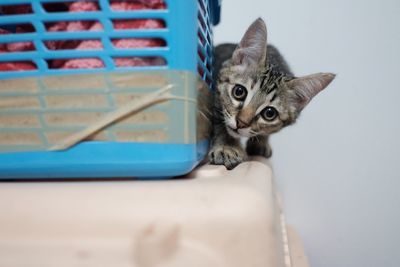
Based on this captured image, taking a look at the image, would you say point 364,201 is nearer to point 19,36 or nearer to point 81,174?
point 81,174

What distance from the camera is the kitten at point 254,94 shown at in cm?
77

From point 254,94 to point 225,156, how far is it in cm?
21

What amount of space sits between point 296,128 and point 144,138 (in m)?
0.84

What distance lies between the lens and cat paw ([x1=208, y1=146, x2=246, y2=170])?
657 millimetres

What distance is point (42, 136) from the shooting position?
43 centimetres

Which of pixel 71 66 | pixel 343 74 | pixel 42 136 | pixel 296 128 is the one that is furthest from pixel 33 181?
pixel 343 74

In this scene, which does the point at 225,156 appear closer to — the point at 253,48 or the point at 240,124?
the point at 240,124

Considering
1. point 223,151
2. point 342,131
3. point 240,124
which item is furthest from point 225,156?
point 342,131

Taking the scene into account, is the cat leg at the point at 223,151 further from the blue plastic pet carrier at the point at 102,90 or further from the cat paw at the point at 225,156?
the blue plastic pet carrier at the point at 102,90

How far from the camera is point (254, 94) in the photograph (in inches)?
31.0

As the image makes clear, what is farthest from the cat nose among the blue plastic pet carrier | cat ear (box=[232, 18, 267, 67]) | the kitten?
the blue plastic pet carrier

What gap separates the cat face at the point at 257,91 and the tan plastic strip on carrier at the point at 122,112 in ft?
1.24

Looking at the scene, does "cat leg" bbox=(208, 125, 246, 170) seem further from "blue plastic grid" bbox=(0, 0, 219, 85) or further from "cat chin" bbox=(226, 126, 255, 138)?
"blue plastic grid" bbox=(0, 0, 219, 85)

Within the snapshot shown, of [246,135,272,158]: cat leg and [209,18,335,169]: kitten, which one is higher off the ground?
[209,18,335,169]: kitten
